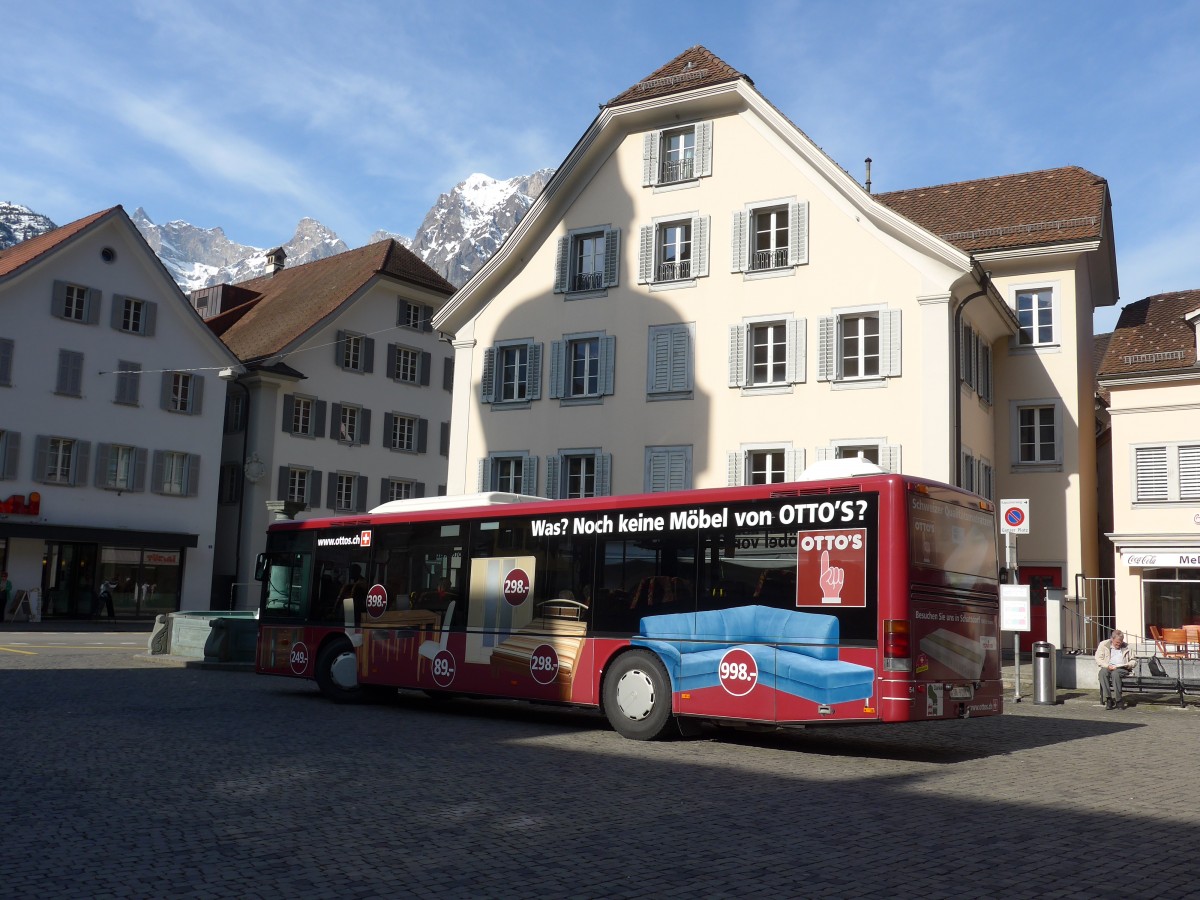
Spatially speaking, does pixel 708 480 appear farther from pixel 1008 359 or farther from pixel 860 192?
pixel 1008 359

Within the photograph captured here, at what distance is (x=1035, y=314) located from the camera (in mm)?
31344

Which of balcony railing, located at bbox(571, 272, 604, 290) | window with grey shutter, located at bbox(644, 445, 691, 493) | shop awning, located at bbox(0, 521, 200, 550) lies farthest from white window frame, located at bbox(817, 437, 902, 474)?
shop awning, located at bbox(0, 521, 200, 550)

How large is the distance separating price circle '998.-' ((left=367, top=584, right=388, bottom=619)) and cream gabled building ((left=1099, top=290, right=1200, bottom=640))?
810 inches

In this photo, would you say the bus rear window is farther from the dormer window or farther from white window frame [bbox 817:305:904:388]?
the dormer window

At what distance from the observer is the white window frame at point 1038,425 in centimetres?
3070

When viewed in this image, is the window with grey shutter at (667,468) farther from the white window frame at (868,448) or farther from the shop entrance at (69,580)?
the shop entrance at (69,580)

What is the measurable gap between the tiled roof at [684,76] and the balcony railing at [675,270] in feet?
13.4

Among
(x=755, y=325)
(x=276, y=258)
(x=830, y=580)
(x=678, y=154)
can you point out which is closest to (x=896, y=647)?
(x=830, y=580)

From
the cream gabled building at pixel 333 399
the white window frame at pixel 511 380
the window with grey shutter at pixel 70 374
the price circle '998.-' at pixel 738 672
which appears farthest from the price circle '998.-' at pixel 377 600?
the window with grey shutter at pixel 70 374

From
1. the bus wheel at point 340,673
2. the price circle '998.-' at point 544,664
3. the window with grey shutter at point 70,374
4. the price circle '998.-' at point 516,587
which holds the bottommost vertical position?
the bus wheel at point 340,673

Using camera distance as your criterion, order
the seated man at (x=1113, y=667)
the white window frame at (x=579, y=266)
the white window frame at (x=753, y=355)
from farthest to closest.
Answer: the white window frame at (x=579, y=266), the white window frame at (x=753, y=355), the seated man at (x=1113, y=667)

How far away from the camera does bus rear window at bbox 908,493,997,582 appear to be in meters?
12.2

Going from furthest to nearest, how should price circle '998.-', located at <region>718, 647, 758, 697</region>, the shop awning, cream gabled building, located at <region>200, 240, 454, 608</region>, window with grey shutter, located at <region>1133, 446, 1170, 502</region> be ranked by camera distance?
1. cream gabled building, located at <region>200, 240, 454, 608</region>
2. the shop awning
3. window with grey shutter, located at <region>1133, 446, 1170, 502</region>
4. price circle '998.-', located at <region>718, 647, 758, 697</region>

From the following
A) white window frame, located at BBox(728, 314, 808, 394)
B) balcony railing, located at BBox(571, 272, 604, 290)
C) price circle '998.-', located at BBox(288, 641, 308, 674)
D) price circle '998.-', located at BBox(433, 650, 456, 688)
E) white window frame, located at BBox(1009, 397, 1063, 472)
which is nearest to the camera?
price circle '998.-', located at BBox(433, 650, 456, 688)
